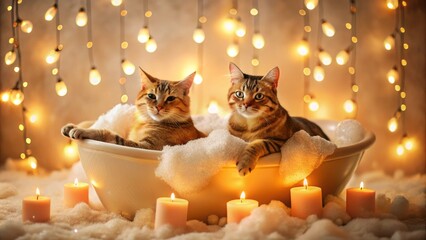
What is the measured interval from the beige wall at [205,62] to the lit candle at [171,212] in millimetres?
1204

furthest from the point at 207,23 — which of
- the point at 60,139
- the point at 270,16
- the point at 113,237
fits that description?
the point at 113,237

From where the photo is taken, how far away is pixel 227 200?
1.82 m

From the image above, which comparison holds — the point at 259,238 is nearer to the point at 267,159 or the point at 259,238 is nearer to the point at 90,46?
the point at 267,159

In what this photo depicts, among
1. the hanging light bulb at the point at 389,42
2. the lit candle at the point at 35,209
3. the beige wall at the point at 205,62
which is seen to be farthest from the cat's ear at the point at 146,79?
the hanging light bulb at the point at 389,42

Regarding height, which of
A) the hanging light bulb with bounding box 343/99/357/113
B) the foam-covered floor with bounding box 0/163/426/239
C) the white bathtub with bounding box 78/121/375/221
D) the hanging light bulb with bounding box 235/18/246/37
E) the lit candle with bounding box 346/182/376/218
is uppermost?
the hanging light bulb with bounding box 235/18/246/37

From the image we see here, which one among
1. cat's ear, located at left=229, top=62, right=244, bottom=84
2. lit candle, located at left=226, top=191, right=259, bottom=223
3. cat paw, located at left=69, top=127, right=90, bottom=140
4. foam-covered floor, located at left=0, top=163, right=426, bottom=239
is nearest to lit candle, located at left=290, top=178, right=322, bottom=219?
foam-covered floor, located at left=0, top=163, right=426, bottom=239

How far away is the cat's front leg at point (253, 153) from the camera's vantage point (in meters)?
1.70

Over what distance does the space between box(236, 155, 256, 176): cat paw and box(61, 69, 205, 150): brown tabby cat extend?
1.01ft

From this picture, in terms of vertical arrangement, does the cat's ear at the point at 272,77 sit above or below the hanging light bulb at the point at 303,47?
below

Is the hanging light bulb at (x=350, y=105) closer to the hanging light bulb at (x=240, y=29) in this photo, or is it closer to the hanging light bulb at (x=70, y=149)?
the hanging light bulb at (x=240, y=29)

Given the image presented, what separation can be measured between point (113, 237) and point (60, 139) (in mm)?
1297

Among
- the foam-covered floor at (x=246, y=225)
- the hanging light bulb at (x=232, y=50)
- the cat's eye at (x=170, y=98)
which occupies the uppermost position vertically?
the hanging light bulb at (x=232, y=50)

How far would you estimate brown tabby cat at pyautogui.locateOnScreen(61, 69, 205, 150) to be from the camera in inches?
75.5

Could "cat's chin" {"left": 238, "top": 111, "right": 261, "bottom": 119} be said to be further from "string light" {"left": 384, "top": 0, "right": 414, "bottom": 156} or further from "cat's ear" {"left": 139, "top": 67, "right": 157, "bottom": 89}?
"string light" {"left": 384, "top": 0, "right": 414, "bottom": 156}
